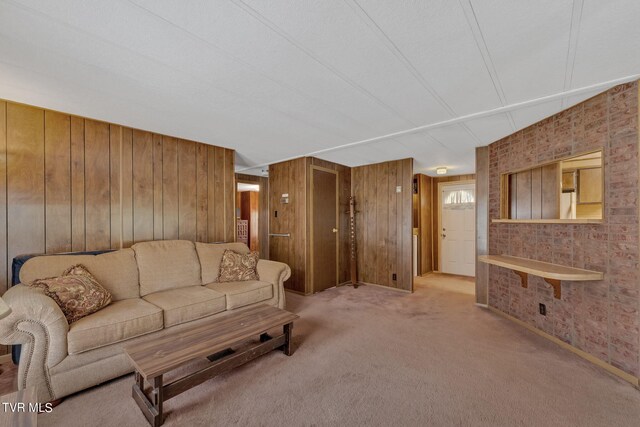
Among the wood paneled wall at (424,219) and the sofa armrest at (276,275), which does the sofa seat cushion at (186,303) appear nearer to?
the sofa armrest at (276,275)

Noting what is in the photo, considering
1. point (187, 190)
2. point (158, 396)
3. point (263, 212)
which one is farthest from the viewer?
point (263, 212)

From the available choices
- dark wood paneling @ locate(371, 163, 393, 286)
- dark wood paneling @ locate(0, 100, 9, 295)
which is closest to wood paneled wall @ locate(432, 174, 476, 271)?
dark wood paneling @ locate(371, 163, 393, 286)

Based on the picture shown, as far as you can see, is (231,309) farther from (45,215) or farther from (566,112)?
(566,112)

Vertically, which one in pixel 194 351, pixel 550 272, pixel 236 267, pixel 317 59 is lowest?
pixel 194 351

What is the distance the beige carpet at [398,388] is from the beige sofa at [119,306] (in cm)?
22

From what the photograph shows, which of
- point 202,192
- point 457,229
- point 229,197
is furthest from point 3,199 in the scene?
point 457,229

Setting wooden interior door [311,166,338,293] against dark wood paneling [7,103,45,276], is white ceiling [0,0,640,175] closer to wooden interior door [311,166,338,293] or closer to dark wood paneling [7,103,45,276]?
dark wood paneling [7,103,45,276]

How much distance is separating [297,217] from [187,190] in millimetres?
1668

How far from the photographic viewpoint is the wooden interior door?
4449 mm

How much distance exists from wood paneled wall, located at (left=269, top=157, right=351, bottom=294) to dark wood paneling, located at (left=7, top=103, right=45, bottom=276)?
2898 millimetres

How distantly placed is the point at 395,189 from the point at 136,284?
151 inches

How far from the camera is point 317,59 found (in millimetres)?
1744

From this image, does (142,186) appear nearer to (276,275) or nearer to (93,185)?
(93,185)

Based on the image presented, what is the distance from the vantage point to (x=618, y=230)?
211 centimetres
